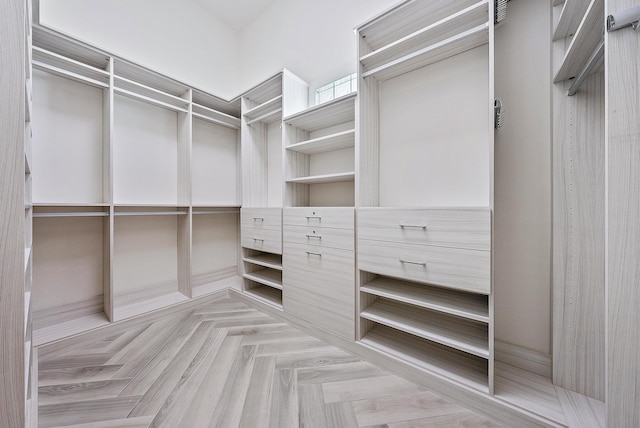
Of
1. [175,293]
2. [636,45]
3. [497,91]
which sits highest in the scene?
[497,91]

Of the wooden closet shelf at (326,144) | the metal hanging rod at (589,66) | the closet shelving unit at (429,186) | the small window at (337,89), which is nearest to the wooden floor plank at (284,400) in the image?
the closet shelving unit at (429,186)

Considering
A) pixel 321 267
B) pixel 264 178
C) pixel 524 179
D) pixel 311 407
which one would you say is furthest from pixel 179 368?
pixel 524 179

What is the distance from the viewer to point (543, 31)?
4.27 feet

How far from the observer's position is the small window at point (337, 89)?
6.91ft

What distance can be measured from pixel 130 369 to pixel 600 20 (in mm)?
2940

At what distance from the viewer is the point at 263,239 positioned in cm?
228

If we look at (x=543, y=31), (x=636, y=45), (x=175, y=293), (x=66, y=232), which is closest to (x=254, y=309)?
(x=175, y=293)

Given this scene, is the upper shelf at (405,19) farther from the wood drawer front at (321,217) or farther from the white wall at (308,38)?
the wood drawer front at (321,217)

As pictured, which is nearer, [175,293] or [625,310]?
[625,310]

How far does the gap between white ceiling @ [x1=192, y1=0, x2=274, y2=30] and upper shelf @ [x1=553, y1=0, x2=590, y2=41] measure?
272 cm

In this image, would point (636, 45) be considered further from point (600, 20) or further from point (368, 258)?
point (368, 258)

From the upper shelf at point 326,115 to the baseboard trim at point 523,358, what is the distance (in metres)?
1.89

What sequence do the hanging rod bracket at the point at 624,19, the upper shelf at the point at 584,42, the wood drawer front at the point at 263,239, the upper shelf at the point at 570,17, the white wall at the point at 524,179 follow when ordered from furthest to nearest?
the wood drawer front at the point at 263,239
the white wall at the point at 524,179
the upper shelf at the point at 570,17
the upper shelf at the point at 584,42
the hanging rod bracket at the point at 624,19

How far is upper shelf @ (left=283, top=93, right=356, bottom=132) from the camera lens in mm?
1756
